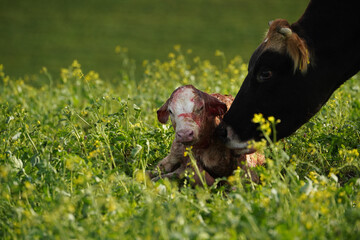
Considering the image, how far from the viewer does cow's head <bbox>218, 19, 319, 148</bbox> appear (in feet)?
15.8

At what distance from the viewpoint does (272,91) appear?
192 inches

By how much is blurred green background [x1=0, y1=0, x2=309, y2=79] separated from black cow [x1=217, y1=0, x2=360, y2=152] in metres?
11.6

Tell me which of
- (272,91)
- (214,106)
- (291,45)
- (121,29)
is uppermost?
(291,45)

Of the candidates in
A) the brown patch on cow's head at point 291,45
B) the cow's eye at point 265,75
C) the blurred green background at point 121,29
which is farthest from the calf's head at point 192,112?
the blurred green background at point 121,29

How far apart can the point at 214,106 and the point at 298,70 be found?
74 cm

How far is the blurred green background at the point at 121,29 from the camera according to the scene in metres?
18.8

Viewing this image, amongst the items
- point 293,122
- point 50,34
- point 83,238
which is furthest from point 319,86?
point 50,34

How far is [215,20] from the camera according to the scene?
929 inches

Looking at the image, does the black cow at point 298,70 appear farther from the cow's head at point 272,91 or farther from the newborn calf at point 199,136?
the newborn calf at point 199,136

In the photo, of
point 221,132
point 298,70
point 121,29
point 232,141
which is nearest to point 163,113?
point 221,132

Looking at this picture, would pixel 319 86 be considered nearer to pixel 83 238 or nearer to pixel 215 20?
pixel 83 238

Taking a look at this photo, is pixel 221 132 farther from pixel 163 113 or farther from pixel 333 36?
pixel 333 36

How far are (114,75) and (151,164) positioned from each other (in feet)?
36.3

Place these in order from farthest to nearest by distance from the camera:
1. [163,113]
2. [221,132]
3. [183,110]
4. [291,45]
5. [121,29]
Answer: [121,29] < [163,113] < [221,132] < [291,45] < [183,110]
